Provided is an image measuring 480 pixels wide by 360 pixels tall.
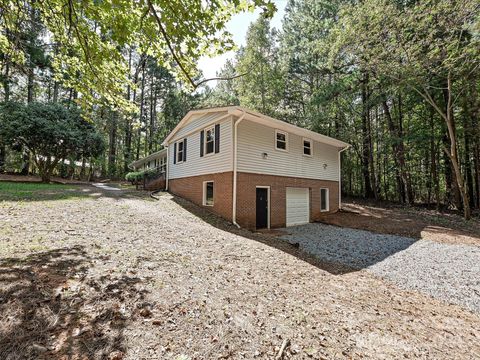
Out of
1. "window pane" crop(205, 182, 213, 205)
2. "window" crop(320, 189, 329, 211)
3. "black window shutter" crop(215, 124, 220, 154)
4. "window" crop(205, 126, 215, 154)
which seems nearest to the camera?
"black window shutter" crop(215, 124, 220, 154)

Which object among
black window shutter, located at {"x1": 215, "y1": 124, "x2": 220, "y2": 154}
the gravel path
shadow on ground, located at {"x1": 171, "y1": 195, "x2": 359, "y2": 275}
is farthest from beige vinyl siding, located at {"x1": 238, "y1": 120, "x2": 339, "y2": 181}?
the gravel path

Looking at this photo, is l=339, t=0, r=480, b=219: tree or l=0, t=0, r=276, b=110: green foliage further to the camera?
l=339, t=0, r=480, b=219: tree

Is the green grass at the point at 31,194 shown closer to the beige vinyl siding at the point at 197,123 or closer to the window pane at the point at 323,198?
the beige vinyl siding at the point at 197,123

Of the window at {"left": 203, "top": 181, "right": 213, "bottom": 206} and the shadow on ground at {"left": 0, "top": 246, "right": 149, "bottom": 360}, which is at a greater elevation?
the window at {"left": 203, "top": 181, "right": 213, "bottom": 206}

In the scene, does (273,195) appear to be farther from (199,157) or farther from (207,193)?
(199,157)

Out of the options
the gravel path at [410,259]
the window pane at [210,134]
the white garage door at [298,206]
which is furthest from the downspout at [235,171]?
the white garage door at [298,206]

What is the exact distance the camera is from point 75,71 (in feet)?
17.8

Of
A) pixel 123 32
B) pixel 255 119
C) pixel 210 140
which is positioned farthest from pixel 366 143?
pixel 123 32

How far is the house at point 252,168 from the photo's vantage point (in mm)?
9227

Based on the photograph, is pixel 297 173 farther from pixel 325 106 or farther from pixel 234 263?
pixel 325 106

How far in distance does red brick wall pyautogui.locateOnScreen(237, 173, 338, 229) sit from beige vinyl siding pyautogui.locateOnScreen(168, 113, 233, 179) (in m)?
1.08

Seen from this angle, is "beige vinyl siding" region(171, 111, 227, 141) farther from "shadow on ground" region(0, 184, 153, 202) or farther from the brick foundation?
"shadow on ground" region(0, 184, 153, 202)

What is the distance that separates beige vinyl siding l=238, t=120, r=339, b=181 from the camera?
9398 mm

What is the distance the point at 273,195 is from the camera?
→ 1038 centimetres
